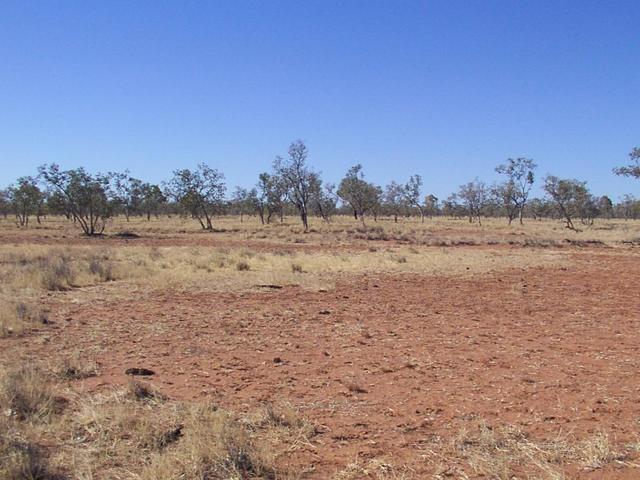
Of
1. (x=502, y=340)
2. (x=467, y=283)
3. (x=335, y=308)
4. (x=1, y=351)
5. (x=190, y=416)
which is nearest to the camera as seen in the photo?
(x=190, y=416)

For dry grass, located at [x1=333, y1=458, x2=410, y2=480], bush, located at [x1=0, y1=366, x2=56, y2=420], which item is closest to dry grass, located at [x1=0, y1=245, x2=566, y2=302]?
bush, located at [x1=0, y1=366, x2=56, y2=420]

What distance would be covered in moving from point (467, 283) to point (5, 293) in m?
13.6

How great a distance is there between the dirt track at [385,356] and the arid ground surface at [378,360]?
34 mm

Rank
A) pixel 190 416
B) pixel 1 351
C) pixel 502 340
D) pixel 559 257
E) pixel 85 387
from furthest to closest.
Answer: pixel 559 257 < pixel 502 340 < pixel 1 351 < pixel 85 387 < pixel 190 416

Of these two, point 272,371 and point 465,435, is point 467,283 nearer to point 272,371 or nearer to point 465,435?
point 272,371

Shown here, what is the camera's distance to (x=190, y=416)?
203 inches

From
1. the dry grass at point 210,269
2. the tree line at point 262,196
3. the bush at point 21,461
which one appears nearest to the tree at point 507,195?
the tree line at point 262,196

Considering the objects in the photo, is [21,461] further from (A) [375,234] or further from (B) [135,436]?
(A) [375,234]

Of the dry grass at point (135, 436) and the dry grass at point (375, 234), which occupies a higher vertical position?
the dry grass at point (375, 234)

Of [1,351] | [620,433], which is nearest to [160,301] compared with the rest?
[1,351]

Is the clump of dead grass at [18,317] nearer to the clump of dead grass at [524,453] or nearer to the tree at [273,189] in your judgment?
the clump of dead grass at [524,453]

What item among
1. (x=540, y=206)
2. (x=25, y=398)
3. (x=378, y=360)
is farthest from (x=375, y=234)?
(x=540, y=206)

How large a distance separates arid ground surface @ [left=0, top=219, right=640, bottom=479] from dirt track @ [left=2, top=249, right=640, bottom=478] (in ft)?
0.11

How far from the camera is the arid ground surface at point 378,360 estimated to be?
4500 millimetres
